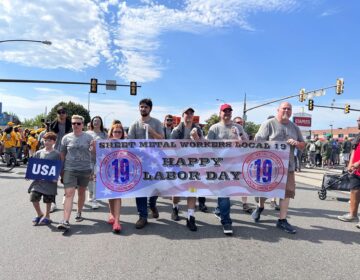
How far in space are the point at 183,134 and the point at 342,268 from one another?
3.33 meters

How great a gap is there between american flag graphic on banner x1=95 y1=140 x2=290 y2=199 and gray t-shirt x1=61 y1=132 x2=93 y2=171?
0.65ft

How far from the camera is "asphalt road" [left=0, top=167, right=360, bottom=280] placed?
3.52 meters

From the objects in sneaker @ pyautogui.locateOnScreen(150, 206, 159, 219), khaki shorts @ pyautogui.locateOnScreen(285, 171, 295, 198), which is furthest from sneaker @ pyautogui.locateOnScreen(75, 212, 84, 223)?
khaki shorts @ pyautogui.locateOnScreen(285, 171, 295, 198)

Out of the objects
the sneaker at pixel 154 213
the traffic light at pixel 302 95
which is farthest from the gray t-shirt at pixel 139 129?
the traffic light at pixel 302 95

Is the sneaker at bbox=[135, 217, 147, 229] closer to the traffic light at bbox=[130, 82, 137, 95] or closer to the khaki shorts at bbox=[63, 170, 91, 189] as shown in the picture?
the khaki shorts at bbox=[63, 170, 91, 189]

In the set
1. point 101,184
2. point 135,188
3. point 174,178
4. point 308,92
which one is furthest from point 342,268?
point 308,92

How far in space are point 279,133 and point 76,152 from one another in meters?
3.31

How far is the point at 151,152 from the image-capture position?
5.40 meters

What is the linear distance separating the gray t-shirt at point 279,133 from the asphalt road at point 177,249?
4.29ft

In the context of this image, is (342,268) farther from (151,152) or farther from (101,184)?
(101,184)

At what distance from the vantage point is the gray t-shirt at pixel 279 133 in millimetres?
5371

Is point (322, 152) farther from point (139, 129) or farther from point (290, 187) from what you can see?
point (139, 129)

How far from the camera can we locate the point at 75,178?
17.4 feet

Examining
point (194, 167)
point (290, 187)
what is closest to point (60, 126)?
point (194, 167)
